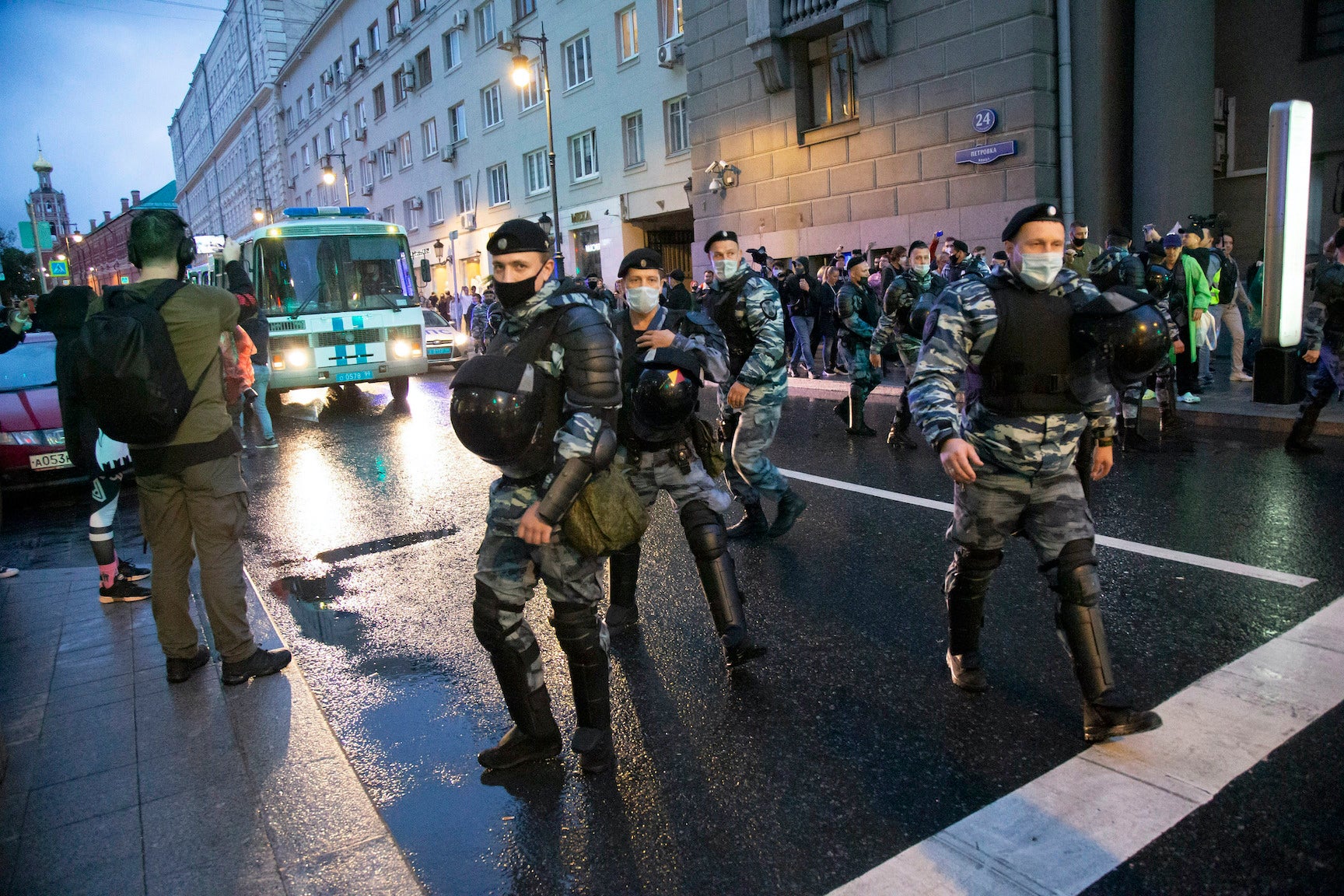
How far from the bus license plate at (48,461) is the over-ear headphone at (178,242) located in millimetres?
4673

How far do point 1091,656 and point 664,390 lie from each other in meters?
1.79

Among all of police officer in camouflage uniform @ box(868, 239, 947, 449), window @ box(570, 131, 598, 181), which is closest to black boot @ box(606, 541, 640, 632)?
police officer in camouflage uniform @ box(868, 239, 947, 449)

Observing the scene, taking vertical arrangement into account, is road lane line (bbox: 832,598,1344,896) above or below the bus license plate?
below

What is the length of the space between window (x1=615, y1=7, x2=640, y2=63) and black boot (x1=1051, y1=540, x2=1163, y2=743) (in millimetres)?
23933

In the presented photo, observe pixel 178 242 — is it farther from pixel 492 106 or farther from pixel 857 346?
pixel 492 106

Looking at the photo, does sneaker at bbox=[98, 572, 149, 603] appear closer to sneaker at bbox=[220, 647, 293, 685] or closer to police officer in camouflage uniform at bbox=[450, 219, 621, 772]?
sneaker at bbox=[220, 647, 293, 685]

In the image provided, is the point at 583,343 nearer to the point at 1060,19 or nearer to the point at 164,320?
the point at 164,320

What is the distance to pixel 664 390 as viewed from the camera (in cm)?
354

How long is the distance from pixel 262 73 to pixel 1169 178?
58507mm

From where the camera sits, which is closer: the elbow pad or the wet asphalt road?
the wet asphalt road

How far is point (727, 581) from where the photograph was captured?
12.3 feet

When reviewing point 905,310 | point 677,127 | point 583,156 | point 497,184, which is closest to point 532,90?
point 583,156

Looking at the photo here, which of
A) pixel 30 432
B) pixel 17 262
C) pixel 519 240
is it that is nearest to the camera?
pixel 519 240

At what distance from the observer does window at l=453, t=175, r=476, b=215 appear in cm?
3412
